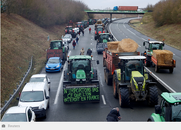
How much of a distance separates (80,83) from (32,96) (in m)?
3.23

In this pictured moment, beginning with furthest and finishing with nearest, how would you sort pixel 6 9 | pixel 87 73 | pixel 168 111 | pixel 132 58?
pixel 6 9 → pixel 87 73 → pixel 132 58 → pixel 168 111

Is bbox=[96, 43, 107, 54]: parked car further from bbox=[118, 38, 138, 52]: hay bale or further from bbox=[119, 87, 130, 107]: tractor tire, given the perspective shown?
bbox=[119, 87, 130, 107]: tractor tire

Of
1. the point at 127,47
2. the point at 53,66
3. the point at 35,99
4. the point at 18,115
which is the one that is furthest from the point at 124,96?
the point at 53,66

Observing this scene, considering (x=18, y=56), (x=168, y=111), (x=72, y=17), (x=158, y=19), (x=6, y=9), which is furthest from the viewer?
(x=72, y=17)

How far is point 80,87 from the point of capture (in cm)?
1342

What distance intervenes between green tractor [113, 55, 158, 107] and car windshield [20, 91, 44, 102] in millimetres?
4634

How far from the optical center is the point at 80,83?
1440 cm

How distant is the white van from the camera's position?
38.8 ft

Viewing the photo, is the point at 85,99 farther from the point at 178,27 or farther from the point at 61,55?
the point at 178,27

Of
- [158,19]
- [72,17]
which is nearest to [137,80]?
[158,19]

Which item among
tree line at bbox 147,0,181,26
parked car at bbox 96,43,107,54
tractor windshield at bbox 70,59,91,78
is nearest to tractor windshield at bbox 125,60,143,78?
tractor windshield at bbox 70,59,91,78

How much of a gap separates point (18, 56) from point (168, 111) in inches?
908

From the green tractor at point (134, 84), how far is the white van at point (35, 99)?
4407mm

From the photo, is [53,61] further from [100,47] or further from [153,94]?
Answer: [153,94]
